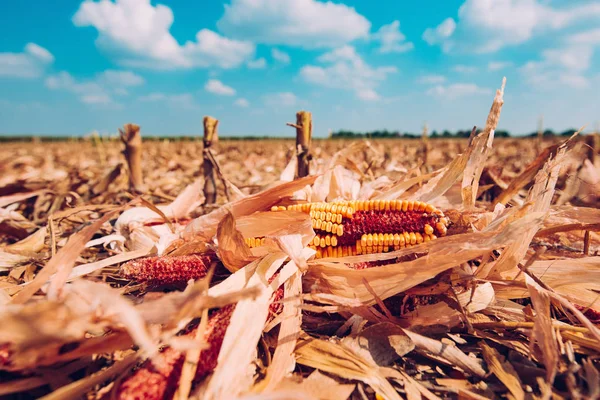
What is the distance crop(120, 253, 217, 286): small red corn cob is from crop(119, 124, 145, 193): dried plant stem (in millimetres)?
2657

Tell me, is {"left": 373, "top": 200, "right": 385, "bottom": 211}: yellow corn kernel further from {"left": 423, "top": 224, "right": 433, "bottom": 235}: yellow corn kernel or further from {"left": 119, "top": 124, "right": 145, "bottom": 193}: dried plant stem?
{"left": 119, "top": 124, "right": 145, "bottom": 193}: dried plant stem

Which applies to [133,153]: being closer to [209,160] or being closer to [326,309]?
[209,160]

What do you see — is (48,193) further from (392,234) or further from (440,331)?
(440,331)

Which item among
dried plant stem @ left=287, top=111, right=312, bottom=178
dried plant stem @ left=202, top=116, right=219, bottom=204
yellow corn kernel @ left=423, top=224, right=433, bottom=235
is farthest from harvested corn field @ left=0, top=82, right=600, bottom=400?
dried plant stem @ left=202, top=116, right=219, bottom=204

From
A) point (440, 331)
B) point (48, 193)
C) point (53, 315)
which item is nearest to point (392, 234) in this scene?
point (440, 331)

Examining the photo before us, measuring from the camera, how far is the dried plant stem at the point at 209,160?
11.1 feet

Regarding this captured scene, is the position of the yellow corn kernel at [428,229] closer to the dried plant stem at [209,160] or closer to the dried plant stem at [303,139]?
the dried plant stem at [303,139]

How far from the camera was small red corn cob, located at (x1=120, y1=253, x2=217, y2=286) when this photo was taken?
150cm

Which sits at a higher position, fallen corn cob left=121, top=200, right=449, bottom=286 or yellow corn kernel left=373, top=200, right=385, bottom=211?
yellow corn kernel left=373, top=200, right=385, bottom=211

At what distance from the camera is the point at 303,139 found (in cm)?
328

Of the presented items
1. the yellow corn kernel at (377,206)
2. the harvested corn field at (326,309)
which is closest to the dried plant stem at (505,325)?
the harvested corn field at (326,309)

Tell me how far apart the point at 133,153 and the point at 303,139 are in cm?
184

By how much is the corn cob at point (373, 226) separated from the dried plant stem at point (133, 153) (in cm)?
282

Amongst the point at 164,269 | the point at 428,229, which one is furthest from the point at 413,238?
the point at 164,269
